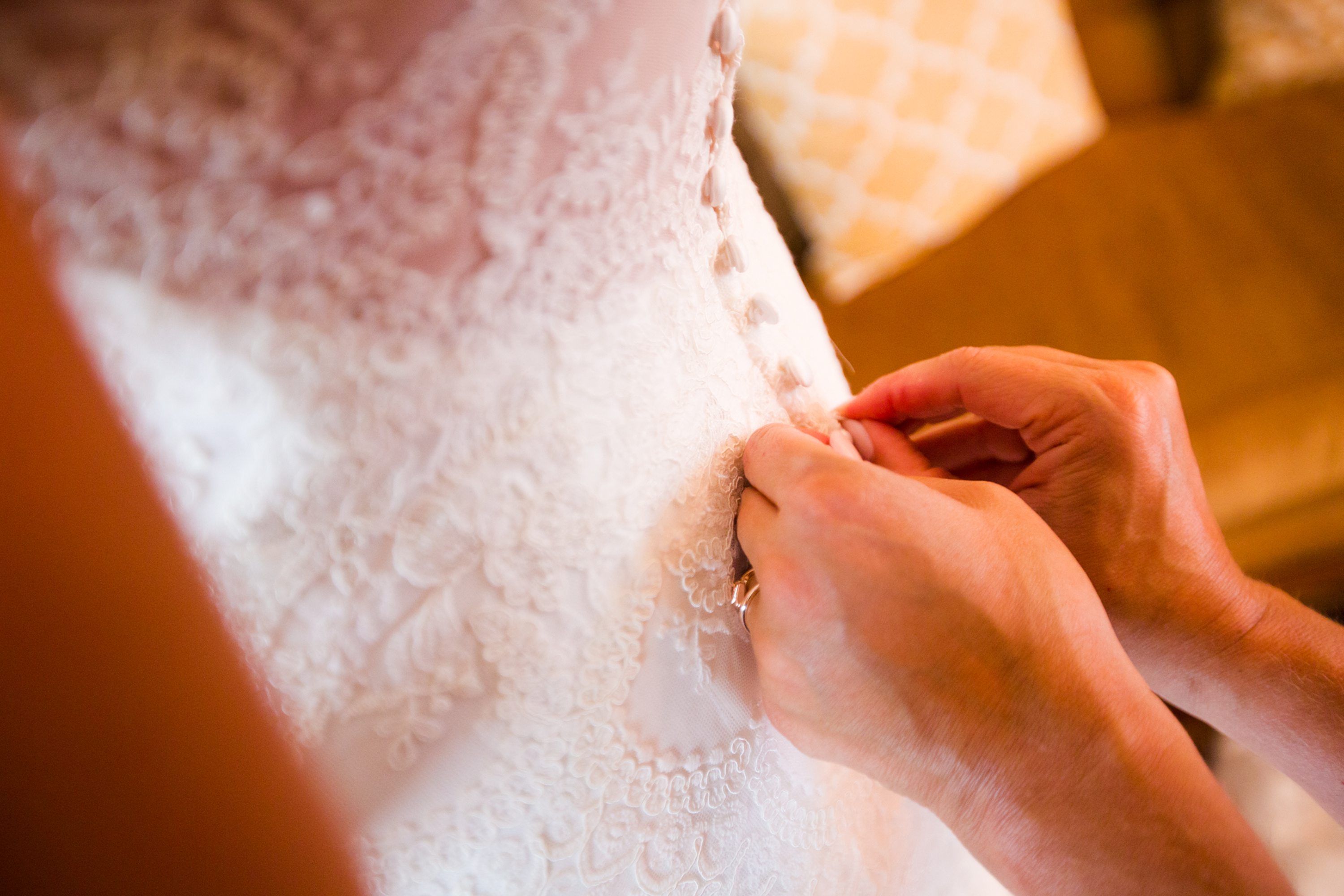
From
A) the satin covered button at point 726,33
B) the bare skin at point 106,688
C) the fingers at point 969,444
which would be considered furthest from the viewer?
the fingers at point 969,444

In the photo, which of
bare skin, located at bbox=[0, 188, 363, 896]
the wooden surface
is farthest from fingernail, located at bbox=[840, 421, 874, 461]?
the wooden surface

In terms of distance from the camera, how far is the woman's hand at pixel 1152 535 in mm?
543

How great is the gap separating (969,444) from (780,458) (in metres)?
0.30

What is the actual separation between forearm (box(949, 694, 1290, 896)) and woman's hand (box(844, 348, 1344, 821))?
7.4 inches

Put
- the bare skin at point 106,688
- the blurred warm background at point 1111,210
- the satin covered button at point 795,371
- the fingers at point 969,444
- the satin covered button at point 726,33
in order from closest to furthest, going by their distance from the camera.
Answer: the bare skin at point 106,688
the satin covered button at point 726,33
the satin covered button at point 795,371
the fingers at point 969,444
the blurred warm background at point 1111,210

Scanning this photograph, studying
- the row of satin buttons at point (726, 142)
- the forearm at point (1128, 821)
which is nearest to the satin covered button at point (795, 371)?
the row of satin buttons at point (726, 142)

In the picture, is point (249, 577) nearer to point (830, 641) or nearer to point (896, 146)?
point (830, 641)

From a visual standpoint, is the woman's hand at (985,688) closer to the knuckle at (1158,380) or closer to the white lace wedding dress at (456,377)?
the white lace wedding dress at (456,377)

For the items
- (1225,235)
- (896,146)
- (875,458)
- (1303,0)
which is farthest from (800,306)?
(1303,0)

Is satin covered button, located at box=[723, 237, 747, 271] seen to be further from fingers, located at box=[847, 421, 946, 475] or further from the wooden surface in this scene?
the wooden surface

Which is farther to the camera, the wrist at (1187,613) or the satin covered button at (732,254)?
the wrist at (1187,613)

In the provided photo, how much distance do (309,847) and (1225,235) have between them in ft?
4.50

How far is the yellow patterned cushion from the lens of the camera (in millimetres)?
1098

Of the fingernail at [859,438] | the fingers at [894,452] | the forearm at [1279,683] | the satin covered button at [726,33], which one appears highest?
the satin covered button at [726,33]
